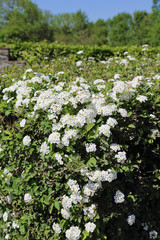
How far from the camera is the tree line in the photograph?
121 ft

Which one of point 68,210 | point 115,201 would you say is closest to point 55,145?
point 68,210

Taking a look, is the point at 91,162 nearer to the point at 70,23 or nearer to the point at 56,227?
the point at 56,227

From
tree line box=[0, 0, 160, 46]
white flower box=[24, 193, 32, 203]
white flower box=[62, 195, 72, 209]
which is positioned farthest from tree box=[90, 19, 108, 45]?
white flower box=[62, 195, 72, 209]

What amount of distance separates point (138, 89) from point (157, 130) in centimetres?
49

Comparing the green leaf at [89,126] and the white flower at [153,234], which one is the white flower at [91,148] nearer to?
the green leaf at [89,126]

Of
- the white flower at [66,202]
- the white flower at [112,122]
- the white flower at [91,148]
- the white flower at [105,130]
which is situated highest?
the white flower at [112,122]

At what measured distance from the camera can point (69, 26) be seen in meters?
45.7

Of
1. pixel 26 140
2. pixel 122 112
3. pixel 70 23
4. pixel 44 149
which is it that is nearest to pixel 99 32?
pixel 70 23

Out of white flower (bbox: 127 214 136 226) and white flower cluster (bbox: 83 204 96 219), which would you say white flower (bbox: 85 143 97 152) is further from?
white flower (bbox: 127 214 136 226)

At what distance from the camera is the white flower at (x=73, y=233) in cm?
239

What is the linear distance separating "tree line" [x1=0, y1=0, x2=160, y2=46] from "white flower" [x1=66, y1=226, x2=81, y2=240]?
1346 inches

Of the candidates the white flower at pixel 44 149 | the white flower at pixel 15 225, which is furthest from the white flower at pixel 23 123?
the white flower at pixel 15 225

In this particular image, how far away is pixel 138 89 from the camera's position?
2893mm

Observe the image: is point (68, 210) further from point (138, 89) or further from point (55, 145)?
point (138, 89)
